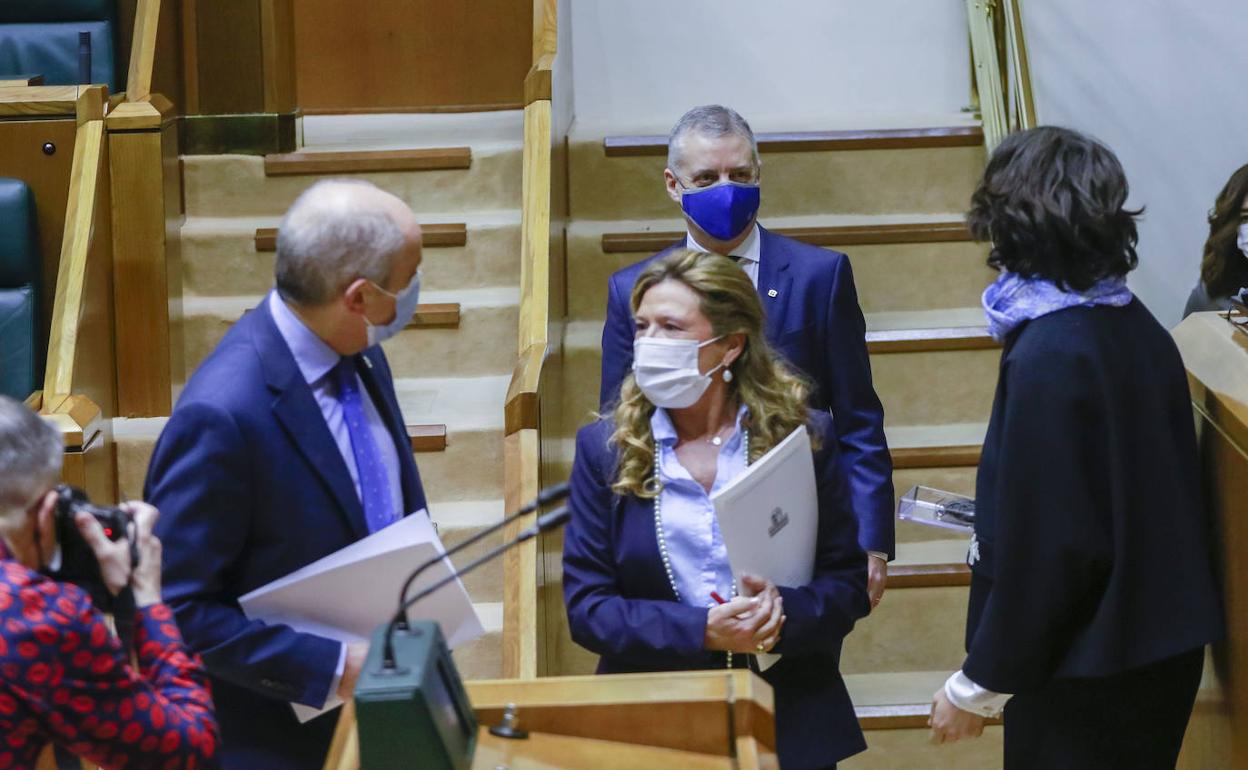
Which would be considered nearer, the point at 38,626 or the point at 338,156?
the point at 38,626

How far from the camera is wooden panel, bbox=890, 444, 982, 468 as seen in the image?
404cm

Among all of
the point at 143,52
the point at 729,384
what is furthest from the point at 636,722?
the point at 143,52

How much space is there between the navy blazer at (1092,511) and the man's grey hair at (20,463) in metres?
1.20

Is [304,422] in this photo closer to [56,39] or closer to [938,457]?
[938,457]

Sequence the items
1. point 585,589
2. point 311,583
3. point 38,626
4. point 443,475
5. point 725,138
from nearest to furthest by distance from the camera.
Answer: point 38,626 → point 311,583 → point 585,589 → point 725,138 → point 443,475

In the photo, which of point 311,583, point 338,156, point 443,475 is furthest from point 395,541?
point 338,156

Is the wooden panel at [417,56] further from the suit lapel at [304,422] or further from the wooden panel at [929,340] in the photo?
the suit lapel at [304,422]

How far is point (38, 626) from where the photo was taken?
157 cm

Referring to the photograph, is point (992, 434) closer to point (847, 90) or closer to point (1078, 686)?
point (1078, 686)

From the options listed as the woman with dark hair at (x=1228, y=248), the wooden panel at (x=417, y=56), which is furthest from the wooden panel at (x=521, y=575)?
the wooden panel at (x=417, y=56)

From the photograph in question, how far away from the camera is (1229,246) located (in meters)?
3.47

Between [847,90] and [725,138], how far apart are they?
90.2 inches

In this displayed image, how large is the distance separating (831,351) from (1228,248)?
1.11m

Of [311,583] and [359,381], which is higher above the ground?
[359,381]
